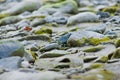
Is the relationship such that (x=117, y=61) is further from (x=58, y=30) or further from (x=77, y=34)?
(x=58, y=30)

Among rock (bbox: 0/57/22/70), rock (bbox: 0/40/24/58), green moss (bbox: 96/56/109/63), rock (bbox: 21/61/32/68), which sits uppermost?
rock (bbox: 0/40/24/58)

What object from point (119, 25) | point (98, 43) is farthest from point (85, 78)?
point (119, 25)

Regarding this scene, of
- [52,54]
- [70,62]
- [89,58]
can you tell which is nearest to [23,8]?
[52,54]

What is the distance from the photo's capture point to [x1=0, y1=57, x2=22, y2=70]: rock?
148 inches

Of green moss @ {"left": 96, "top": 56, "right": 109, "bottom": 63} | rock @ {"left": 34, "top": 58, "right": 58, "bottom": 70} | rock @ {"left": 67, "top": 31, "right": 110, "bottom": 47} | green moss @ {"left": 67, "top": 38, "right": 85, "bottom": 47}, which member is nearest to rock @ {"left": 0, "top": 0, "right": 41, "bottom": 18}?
rock @ {"left": 67, "top": 31, "right": 110, "bottom": 47}

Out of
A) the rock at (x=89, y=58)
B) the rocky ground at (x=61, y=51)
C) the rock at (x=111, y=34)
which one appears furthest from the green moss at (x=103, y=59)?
the rock at (x=111, y=34)

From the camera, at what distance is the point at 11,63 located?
3.84m

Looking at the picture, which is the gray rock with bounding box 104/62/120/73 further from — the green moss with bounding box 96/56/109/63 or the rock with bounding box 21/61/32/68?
the rock with bounding box 21/61/32/68

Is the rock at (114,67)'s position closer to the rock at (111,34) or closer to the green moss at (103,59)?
the green moss at (103,59)

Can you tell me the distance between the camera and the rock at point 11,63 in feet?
12.4

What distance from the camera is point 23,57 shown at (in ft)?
13.9

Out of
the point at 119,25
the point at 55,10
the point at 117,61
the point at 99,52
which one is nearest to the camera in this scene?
the point at 117,61

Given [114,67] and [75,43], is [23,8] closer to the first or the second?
[75,43]

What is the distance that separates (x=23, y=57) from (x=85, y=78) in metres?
1.29
